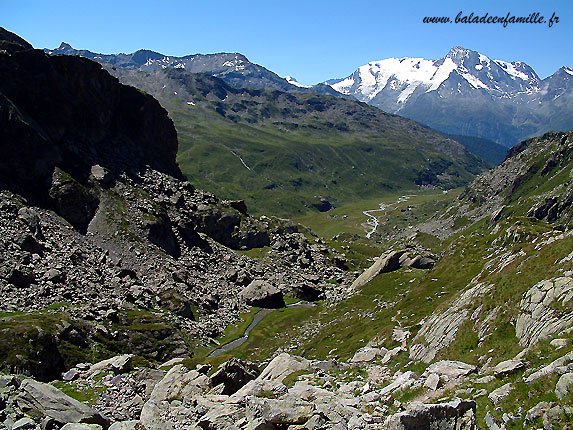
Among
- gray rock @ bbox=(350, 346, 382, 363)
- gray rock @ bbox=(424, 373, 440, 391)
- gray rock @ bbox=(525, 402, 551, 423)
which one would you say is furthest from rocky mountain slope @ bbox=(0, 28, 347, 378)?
gray rock @ bbox=(525, 402, 551, 423)

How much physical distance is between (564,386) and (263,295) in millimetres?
123472

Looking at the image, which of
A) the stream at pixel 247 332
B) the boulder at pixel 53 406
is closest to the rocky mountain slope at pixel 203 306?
the boulder at pixel 53 406

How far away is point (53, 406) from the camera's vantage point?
3441 centimetres

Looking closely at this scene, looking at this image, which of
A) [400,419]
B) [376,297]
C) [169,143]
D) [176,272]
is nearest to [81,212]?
[176,272]

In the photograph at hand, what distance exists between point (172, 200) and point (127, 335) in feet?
283

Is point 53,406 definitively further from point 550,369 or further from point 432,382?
point 550,369

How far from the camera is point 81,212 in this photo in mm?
130250

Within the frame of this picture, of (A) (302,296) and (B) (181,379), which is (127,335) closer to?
(B) (181,379)

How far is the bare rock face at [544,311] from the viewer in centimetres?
3238

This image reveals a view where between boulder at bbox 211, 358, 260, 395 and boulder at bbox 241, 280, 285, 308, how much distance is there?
3625 inches

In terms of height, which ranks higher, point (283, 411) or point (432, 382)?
point (432, 382)

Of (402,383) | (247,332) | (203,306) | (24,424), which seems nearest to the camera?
(24,424)

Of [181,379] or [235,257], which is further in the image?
[235,257]

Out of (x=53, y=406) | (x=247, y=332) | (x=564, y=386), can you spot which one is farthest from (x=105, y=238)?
(x=564, y=386)
